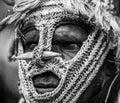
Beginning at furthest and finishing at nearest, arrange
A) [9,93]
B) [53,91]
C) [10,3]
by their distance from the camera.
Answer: [9,93]
[10,3]
[53,91]

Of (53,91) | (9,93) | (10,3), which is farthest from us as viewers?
(9,93)

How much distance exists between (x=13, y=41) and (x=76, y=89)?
540 millimetres

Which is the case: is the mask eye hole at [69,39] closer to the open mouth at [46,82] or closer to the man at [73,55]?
the man at [73,55]

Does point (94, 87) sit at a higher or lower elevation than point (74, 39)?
lower

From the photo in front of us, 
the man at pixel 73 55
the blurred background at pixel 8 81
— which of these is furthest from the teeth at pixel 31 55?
the blurred background at pixel 8 81

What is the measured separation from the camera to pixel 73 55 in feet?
10.5

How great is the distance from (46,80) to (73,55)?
0.19 metres

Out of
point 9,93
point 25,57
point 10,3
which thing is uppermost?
point 10,3

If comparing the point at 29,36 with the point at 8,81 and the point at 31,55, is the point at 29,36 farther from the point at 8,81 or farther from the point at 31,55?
the point at 8,81

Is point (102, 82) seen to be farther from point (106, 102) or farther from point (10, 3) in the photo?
point (10, 3)

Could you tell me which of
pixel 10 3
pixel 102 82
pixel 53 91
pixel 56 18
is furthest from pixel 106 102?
pixel 10 3

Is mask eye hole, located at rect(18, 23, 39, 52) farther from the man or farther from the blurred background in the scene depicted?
the blurred background

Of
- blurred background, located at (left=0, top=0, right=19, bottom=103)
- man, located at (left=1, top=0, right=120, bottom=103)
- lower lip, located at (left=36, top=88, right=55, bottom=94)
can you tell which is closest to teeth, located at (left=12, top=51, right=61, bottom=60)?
man, located at (left=1, top=0, right=120, bottom=103)

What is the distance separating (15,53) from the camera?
135 inches
